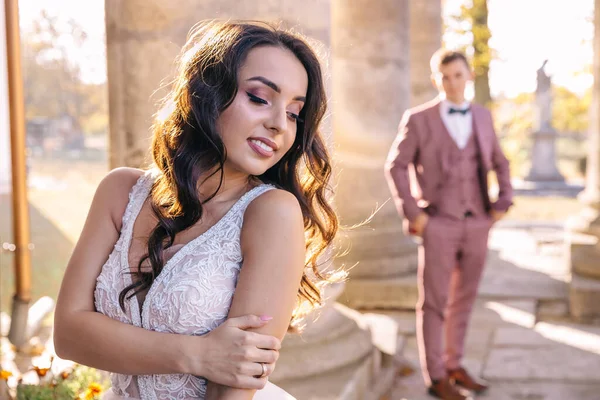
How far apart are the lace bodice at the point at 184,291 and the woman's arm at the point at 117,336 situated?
0.04 meters

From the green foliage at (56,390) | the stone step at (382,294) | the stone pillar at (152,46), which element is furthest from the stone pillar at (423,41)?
the green foliage at (56,390)

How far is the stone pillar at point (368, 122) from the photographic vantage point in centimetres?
624

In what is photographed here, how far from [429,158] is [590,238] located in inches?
133

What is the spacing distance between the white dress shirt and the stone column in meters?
2.65

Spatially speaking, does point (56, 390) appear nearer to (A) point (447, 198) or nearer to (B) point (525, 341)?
(A) point (447, 198)

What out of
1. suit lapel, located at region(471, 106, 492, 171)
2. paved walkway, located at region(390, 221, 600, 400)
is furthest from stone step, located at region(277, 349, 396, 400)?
suit lapel, located at region(471, 106, 492, 171)

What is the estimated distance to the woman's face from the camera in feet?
5.26

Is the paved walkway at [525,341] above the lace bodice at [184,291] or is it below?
below

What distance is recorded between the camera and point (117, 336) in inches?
60.3

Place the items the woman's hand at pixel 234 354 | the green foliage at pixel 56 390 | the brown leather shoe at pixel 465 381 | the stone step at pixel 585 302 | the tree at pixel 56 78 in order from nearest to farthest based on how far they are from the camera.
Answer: the woman's hand at pixel 234 354 → the green foliage at pixel 56 390 → the brown leather shoe at pixel 465 381 → the tree at pixel 56 78 → the stone step at pixel 585 302

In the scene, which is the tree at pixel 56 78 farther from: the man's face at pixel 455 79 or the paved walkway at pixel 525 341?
the paved walkway at pixel 525 341

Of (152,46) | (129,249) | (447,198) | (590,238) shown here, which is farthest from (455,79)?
(590,238)

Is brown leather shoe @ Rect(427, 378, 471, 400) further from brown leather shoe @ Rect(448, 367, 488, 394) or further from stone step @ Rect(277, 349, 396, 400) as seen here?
stone step @ Rect(277, 349, 396, 400)

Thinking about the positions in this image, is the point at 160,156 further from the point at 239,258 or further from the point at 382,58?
the point at 382,58
